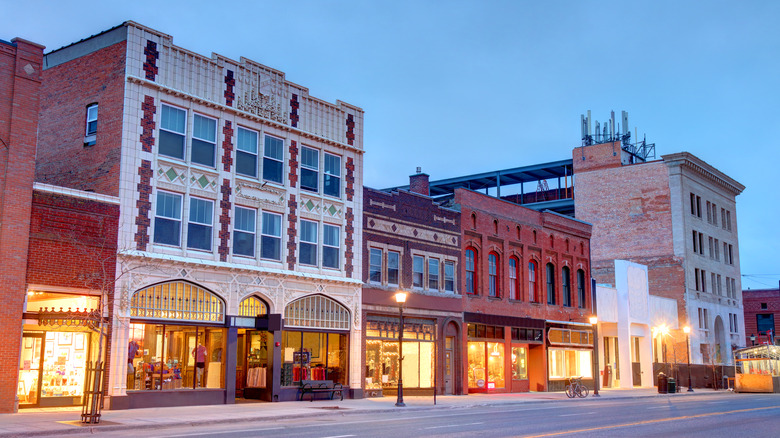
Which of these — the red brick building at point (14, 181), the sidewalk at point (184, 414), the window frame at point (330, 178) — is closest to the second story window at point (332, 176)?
the window frame at point (330, 178)

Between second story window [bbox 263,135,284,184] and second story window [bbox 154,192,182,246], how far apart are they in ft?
13.8

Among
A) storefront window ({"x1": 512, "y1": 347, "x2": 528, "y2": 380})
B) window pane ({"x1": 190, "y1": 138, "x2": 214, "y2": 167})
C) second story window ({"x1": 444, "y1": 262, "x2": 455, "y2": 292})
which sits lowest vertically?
storefront window ({"x1": 512, "y1": 347, "x2": 528, "y2": 380})

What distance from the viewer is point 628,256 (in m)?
65.2

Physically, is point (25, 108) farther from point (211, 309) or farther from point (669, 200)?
point (669, 200)

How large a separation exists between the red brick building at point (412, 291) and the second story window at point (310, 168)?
3108mm

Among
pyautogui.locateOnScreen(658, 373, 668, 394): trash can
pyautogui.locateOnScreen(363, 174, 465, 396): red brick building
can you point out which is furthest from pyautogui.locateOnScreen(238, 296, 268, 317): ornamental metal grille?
pyautogui.locateOnScreen(658, 373, 668, 394): trash can

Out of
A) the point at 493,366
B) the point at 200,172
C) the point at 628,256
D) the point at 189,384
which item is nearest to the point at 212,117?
the point at 200,172

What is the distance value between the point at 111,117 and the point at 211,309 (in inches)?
297

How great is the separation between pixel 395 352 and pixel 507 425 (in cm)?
1594

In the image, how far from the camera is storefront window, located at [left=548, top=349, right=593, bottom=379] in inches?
1832

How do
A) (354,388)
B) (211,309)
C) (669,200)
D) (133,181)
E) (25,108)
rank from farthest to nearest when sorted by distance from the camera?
(669,200) < (354,388) < (211,309) < (133,181) < (25,108)

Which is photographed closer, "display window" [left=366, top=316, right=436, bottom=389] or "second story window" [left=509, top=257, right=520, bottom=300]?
"display window" [left=366, top=316, right=436, bottom=389]

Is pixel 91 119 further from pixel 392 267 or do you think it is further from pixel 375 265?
pixel 392 267

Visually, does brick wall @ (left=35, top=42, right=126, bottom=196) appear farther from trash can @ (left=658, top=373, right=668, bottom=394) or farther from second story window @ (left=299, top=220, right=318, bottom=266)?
trash can @ (left=658, top=373, right=668, bottom=394)
